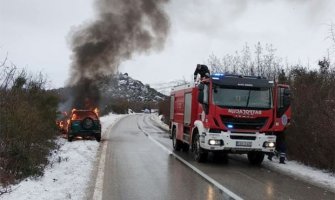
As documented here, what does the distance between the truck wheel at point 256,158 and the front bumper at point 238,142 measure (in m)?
0.67

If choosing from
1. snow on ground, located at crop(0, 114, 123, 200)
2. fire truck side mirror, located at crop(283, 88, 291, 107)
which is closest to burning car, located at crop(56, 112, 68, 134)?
snow on ground, located at crop(0, 114, 123, 200)

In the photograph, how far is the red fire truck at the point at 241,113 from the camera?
14.7 meters

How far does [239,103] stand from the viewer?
14.8 m

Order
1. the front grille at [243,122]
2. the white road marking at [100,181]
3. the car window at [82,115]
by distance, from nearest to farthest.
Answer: the white road marking at [100,181]
the front grille at [243,122]
the car window at [82,115]

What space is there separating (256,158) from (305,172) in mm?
2299

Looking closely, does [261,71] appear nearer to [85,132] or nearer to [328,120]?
[85,132]

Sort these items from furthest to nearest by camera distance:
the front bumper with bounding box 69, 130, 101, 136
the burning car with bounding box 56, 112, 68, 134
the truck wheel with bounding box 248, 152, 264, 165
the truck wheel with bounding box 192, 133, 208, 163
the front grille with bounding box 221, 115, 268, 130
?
the burning car with bounding box 56, 112, 68, 134 → the front bumper with bounding box 69, 130, 101, 136 → the truck wheel with bounding box 248, 152, 264, 165 → the truck wheel with bounding box 192, 133, 208, 163 → the front grille with bounding box 221, 115, 268, 130

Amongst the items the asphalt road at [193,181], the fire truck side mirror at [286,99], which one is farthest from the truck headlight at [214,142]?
the fire truck side mirror at [286,99]

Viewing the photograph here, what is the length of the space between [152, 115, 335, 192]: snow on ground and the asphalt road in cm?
40

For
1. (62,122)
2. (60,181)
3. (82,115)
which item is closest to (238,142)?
(60,181)

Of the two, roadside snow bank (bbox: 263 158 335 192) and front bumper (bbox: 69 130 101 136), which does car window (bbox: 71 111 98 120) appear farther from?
roadside snow bank (bbox: 263 158 335 192)

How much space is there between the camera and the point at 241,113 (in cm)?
1475

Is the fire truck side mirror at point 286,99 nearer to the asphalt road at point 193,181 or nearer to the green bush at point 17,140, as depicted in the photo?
the asphalt road at point 193,181

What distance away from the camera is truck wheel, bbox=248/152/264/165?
15.5 metres
